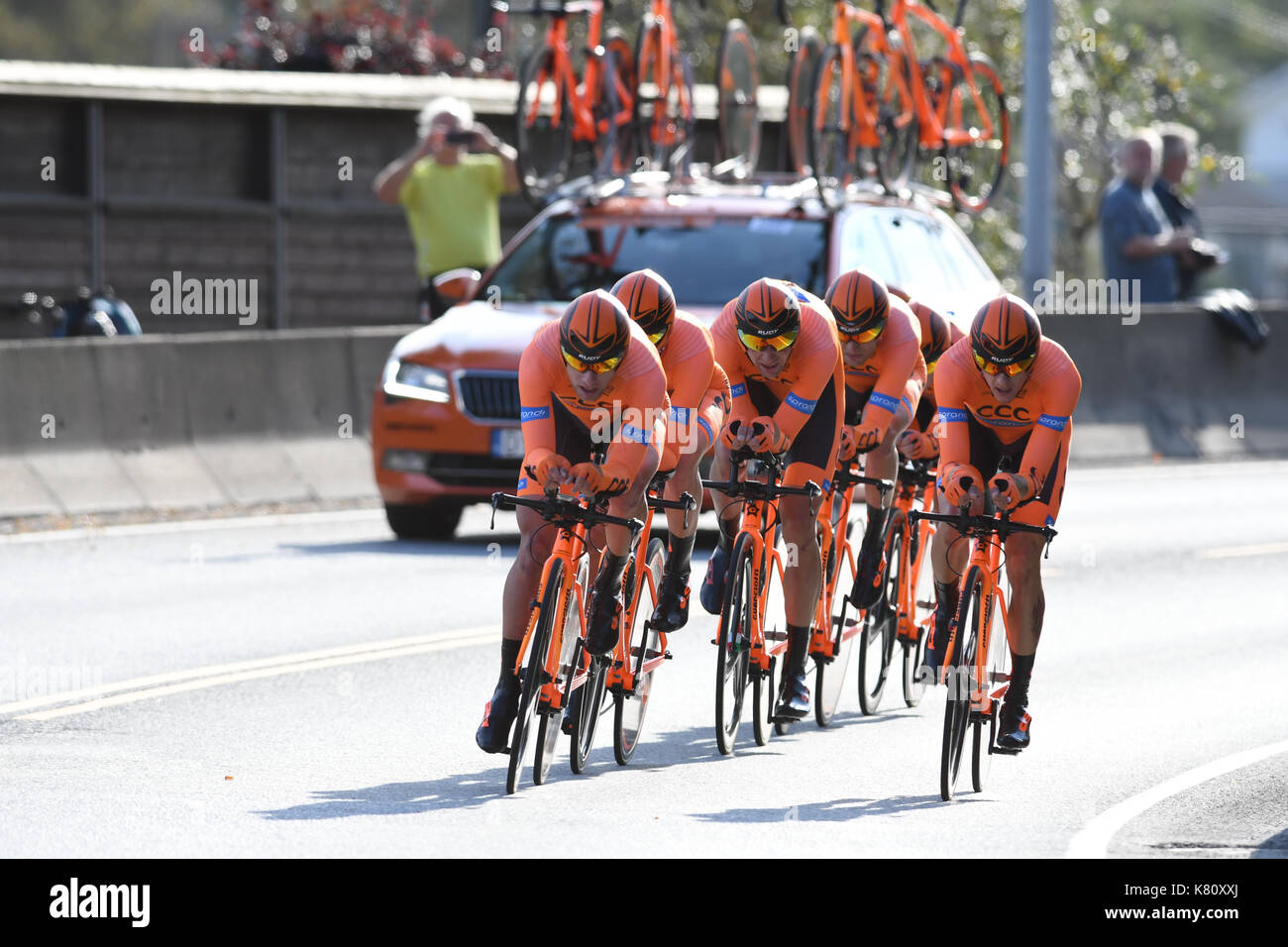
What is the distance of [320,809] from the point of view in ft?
27.3

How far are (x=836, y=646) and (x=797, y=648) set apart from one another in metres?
0.60

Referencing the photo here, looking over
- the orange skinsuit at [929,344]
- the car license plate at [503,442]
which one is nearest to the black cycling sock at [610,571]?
the orange skinsuit at [929,344]

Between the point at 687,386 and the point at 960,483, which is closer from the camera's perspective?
the point at 960,483

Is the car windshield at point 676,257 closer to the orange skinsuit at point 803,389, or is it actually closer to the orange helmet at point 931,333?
the orange helmet at point 931,333

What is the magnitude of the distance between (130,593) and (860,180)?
6659 mm

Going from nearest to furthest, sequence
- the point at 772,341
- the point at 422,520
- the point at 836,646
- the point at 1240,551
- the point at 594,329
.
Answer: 1. the point at 594,329
2. the point at 772,341
3. the point at 836,646
4. the point at 422,520
5. the point at 1240,551

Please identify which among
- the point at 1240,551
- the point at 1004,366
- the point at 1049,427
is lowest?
the point at 1240,551

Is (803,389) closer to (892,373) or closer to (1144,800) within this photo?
(892,373)

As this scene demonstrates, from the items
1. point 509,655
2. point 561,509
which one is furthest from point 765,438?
point 509,655

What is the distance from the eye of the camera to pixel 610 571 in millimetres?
8953

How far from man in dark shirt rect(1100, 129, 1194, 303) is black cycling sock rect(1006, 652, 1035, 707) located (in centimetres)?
1272

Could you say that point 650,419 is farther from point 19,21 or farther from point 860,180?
point 19,21
